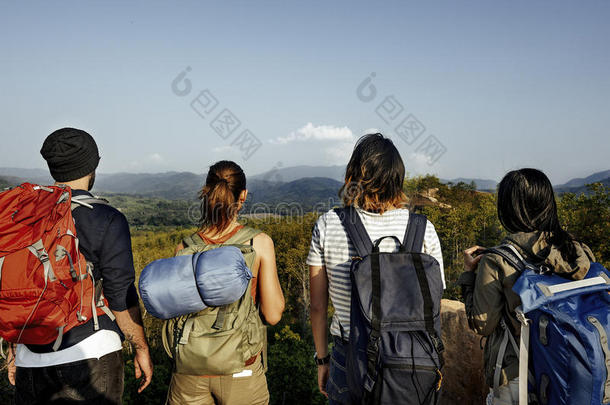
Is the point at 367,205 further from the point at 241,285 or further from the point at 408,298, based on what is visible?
the point at 241,285

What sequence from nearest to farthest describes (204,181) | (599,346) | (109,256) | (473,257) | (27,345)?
1. (599,346)
2. (27,345)
3. (109,256)
4. (473,257)
5. (204,181)

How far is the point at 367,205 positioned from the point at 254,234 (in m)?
0.74

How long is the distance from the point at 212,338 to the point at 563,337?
180 centimetres

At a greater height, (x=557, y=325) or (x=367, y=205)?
(x=367, y=205)

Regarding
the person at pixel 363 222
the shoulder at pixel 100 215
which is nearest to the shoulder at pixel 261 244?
the person at pixel 363 222

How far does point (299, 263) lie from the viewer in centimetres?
1767

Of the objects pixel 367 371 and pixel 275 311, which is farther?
pixel 275 311

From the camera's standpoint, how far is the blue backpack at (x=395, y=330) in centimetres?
162

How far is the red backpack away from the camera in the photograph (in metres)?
1.61

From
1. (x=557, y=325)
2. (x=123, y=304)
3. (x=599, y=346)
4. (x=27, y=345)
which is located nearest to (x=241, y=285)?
(x=123, y=304)

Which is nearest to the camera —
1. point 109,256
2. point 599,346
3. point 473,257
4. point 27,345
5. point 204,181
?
Answer: point 599,346

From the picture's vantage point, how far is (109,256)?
1978mm

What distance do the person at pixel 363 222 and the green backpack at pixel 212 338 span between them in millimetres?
488

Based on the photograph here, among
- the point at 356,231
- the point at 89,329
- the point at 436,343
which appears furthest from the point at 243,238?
the point at 436,343
